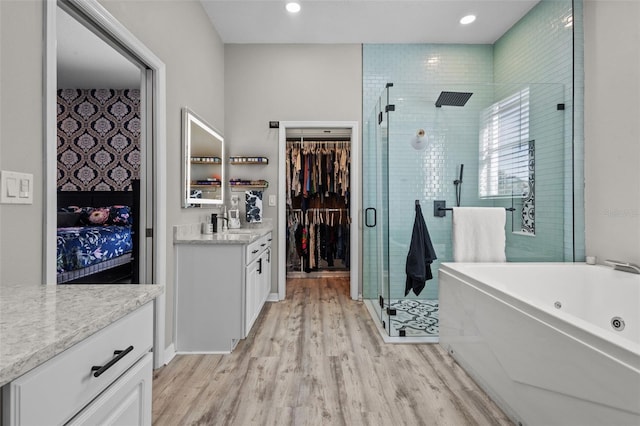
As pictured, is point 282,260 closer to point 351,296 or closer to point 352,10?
point 351,296

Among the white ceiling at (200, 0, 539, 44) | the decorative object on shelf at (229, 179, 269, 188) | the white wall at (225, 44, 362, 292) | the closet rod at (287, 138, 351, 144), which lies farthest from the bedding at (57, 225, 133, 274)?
the closet rod at (287, 138, 351, 144)

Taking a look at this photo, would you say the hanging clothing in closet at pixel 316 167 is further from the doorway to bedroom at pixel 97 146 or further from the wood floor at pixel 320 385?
the wood floor at pixel 320 385

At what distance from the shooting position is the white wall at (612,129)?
203cm

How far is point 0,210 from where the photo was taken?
40.7 inches

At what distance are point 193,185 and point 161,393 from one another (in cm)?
154

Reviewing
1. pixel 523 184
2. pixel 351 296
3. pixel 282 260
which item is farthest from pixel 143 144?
pixel 523 184

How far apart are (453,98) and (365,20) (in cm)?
120

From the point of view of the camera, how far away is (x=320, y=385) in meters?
1.89

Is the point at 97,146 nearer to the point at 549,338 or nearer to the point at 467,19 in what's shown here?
the point at 467,19

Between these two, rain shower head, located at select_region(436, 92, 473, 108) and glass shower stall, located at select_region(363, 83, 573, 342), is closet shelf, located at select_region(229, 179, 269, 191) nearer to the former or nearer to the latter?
glass shower stall, located at select_region(363, 83, 573, 342)

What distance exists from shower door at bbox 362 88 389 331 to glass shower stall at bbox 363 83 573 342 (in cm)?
2

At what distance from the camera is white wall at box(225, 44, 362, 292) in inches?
143

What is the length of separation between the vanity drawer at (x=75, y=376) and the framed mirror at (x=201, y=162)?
177cm

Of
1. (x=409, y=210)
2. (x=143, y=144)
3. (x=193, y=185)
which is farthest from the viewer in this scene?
(x=409, y=210)
